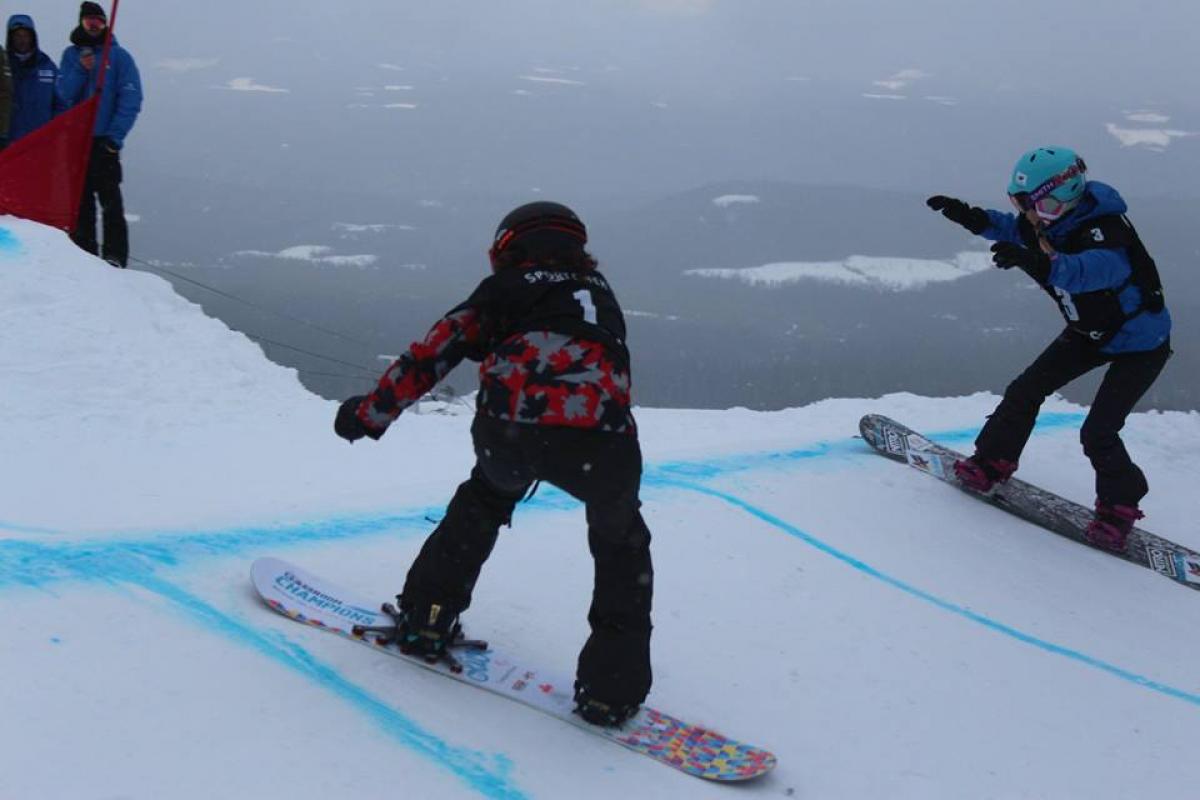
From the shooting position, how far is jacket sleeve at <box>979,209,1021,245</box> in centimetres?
531

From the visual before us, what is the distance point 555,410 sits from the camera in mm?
2629

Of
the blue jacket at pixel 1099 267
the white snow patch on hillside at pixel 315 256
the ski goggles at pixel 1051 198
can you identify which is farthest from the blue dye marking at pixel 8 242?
the white snow patch on hillside at pixel 315 256

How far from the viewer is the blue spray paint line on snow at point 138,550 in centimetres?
313

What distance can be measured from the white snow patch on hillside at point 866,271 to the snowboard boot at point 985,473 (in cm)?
16235

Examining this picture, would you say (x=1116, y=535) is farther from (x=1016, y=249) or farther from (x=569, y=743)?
(x=569, y=743)

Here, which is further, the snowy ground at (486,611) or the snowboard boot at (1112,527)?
the snowboard boot at (1112,527)

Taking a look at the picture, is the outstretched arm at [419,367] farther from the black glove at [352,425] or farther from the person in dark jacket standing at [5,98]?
the person in dark jacket standing at [5,98]

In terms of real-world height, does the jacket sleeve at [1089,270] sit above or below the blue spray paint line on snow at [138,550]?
above

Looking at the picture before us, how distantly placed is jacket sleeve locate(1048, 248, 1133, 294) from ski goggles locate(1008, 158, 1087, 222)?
0.88ft

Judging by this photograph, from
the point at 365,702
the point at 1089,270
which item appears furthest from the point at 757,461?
the point at 365,702

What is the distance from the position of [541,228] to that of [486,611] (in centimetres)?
156

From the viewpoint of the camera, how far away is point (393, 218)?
200 meters

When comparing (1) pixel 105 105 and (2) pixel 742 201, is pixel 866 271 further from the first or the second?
(1) pixel 105 105

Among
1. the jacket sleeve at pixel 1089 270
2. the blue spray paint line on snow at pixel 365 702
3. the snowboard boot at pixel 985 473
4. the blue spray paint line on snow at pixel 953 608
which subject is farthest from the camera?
the snowboard boot at pixel 985 473
